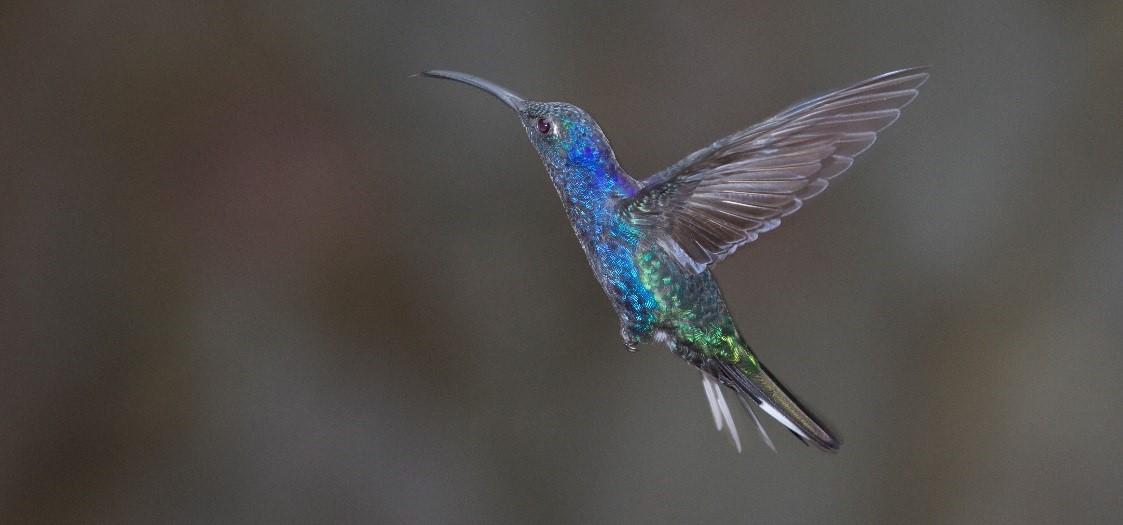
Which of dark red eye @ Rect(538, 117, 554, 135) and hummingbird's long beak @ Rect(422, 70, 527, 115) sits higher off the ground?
hummingbird's long beak @ Rect(422, 70, 527, 115)

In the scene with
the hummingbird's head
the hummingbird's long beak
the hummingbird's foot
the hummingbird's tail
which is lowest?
the hummingbird's tail

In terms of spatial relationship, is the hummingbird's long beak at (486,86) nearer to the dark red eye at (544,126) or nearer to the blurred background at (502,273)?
the dark red eye at (544,126)

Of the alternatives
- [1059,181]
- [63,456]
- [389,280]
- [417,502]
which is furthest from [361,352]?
[1059,181]

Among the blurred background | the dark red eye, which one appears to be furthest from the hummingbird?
the blurred background

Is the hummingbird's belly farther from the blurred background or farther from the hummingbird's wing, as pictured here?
the blurred background

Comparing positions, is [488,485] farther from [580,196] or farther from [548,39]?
[580,196]

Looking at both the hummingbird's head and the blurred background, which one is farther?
the blurred background
